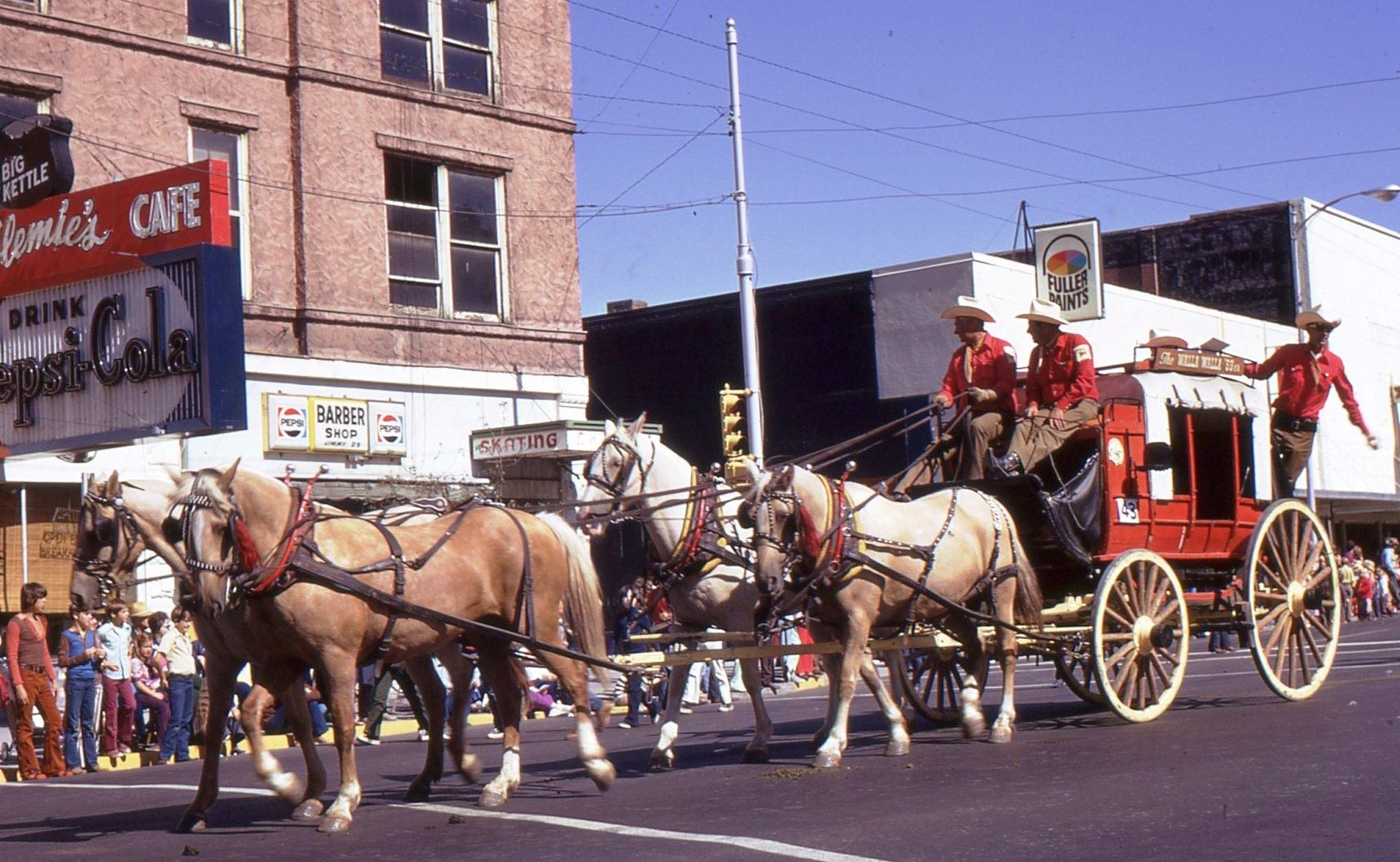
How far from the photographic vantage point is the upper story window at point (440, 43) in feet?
80.5

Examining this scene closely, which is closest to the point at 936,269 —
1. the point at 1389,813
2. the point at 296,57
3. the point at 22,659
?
the point at 296,57

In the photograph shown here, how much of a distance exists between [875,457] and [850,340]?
243 cm

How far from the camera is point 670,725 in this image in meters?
12.5

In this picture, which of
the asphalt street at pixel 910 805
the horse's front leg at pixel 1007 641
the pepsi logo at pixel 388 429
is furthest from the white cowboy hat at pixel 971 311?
the pepsi logo at pixel 388 429

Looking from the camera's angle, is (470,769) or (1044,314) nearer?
(470,769)

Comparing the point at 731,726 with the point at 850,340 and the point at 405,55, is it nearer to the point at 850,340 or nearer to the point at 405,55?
the point at 405,55

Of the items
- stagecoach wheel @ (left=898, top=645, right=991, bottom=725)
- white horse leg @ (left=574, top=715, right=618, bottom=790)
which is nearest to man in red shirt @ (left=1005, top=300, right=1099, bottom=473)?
stagecoach wheel @ (left=898, top=645, right=991, bottom=725)

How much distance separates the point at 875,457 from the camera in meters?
35.0

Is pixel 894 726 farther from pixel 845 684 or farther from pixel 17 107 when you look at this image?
pixel 17 107

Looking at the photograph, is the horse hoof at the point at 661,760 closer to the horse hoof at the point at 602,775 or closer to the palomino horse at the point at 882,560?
the palomino horse at the point at 882,560

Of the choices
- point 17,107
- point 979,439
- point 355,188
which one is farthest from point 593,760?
point 355,188

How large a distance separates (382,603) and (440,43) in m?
16.4

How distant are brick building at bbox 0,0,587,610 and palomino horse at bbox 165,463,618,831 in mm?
10461

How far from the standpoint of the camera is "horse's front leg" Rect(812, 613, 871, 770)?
37.5ft
